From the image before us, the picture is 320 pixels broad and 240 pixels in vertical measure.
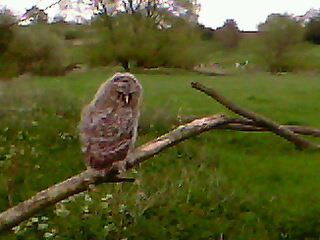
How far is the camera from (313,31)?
33.7m

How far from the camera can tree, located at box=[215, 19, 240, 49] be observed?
1252 inches

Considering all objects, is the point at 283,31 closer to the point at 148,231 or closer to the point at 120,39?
the point at 120,39

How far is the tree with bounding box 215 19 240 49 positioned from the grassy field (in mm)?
19072

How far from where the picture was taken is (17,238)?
7.46 metres

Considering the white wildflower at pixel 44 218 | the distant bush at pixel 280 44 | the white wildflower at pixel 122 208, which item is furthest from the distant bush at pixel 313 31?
the white wildflower at pixel 44 218

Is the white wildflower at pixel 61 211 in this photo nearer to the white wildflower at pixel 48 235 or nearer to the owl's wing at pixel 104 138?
the white wildflower at pixel 48 235

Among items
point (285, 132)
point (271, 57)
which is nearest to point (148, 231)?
point (285, 132)

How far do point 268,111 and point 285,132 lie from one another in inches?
233

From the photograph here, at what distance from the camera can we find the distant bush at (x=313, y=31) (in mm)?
33000

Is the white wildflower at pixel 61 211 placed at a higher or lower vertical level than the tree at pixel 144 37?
lower

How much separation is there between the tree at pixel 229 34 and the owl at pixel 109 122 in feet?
93.3

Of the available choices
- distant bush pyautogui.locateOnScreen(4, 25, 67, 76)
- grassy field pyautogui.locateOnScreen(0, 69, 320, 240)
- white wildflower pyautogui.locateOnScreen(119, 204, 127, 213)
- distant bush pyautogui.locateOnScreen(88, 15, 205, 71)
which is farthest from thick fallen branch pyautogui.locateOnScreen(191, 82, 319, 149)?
distant bush pyautogui.locateOnScreen(88, 15, 205, 71)

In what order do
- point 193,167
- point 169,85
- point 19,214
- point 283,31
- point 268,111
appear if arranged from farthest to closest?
point 283,31 < point 169,85 < point 268,111 < point 193,167 < point 19,214

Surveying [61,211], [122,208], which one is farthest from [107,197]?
[61,211]
